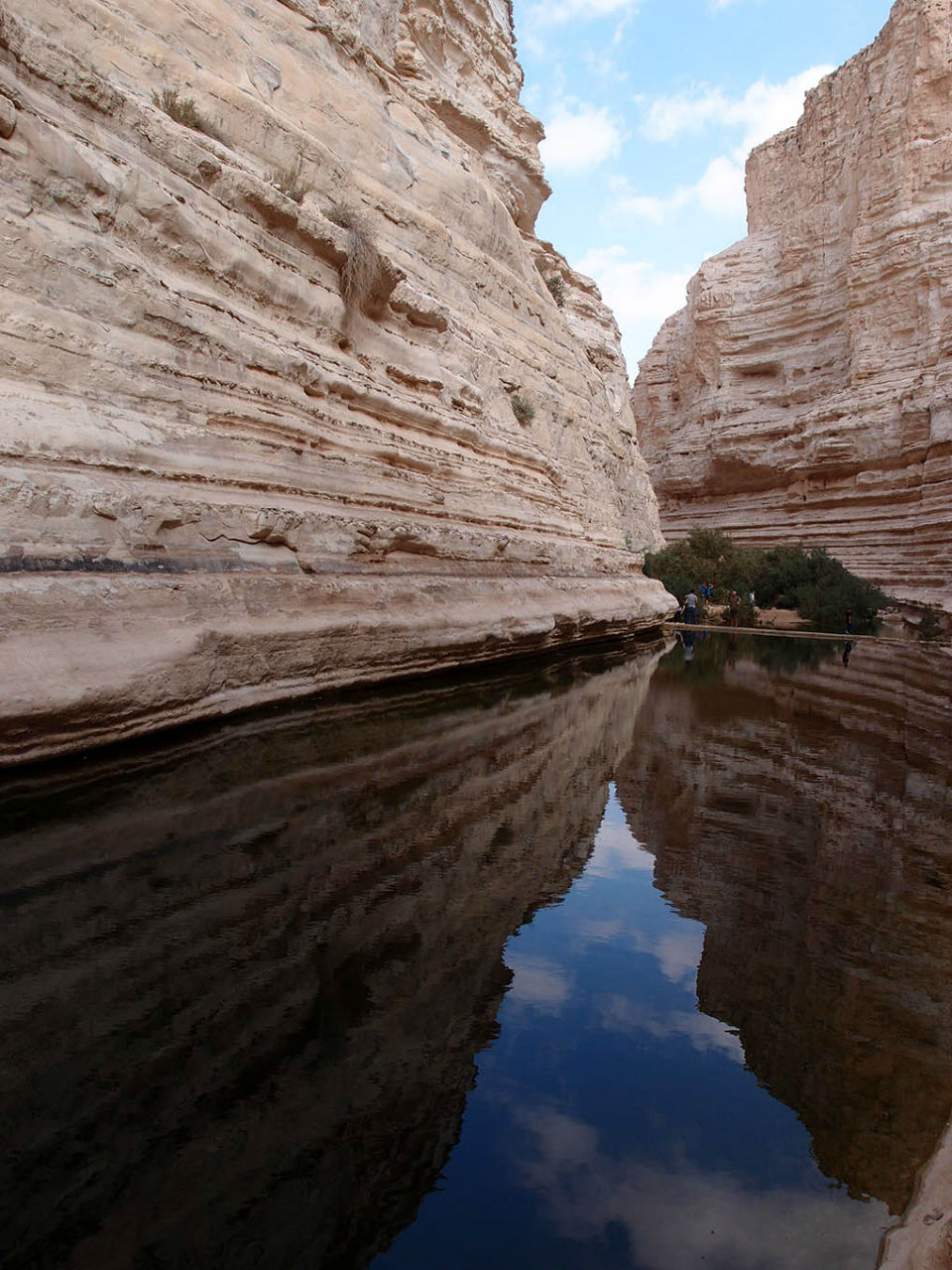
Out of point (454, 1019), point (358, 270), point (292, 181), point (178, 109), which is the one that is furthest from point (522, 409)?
point (454, 1019)

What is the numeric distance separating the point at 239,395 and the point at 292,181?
3482 mm

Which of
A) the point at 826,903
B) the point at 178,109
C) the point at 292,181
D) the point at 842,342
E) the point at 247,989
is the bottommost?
the point at 826,903

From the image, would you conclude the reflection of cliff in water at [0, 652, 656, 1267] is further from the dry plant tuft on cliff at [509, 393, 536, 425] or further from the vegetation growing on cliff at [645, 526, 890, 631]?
the vegetation growing on cliff at [645, 526, 890, 631]

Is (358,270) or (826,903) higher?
(358,270)

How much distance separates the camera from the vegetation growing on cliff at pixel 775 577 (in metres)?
19.8

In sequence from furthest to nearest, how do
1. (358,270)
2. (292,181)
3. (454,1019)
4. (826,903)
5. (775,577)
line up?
(775,577) < (292,181) < (358,270) < (826,903) < (454,1019)

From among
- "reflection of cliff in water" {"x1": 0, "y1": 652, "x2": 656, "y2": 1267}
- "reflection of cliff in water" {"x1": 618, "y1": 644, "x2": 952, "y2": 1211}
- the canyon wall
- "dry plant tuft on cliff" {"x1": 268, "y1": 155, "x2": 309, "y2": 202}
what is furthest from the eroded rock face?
"reflection of cliff in water" {"x1": 0, "y1": 652, "x2": 656, "y2": 1267}

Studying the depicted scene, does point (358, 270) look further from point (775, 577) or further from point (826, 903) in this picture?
point (775, 577)

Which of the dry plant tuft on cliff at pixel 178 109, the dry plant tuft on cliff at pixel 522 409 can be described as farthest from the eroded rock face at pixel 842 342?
the dry plant tuft on cliff at pixel 178 109

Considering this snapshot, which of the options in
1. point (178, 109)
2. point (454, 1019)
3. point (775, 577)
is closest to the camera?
point (454, 1019)

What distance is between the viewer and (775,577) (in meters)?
22.7

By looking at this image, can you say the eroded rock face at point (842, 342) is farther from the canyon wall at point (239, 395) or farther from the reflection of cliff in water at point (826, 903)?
the reflection of cliff in water at point (826, 903)

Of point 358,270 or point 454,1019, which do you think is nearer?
point 454,1019

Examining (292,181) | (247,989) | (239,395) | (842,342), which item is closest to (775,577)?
(842,342)
